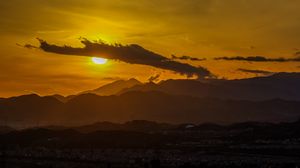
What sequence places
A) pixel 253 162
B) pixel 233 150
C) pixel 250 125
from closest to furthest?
pixel 253 162 < pixel 233 150 < pixel 250 125

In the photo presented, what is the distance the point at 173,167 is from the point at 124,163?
8.90 meters

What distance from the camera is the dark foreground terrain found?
86188 millimetres

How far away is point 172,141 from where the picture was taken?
135 m

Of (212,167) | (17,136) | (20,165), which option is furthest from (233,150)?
(17,136)

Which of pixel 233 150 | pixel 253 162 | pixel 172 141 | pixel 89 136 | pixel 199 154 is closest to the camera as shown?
pixel 253 162

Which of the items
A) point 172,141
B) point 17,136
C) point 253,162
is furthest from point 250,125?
point 253,162

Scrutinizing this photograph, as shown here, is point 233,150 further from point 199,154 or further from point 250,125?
point 250,125

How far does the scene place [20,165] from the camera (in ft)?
273

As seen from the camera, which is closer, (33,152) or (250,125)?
(33,152)

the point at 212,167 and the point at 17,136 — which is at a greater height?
the point at 17,136

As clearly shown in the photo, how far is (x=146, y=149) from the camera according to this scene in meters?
115

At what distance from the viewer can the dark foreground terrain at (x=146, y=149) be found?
283ft

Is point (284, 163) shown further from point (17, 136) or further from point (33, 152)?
point (17, 136)

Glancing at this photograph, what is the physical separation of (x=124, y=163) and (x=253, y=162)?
17.0 m
